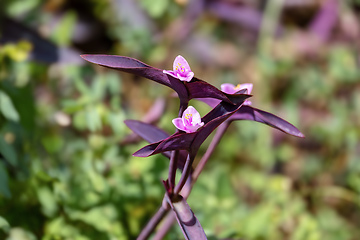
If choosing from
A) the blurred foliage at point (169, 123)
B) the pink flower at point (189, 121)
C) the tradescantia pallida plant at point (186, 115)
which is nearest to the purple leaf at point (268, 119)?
the tradescantia pallida plant at point (186, 115)

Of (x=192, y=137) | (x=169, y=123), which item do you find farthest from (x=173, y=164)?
(x=169, y=123)

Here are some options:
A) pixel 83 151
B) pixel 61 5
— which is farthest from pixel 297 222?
pixel 61 5

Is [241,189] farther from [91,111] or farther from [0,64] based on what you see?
[0,64]

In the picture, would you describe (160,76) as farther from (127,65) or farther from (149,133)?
(149,133)

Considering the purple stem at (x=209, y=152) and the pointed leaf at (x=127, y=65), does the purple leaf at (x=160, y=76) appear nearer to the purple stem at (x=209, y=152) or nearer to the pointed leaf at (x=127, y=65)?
the pointed leaf at (x=127, y=65)

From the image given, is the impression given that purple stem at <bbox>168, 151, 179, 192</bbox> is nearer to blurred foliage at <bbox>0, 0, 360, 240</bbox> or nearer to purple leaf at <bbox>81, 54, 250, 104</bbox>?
purple leaf at <bbox>81, 54, 250, 104</bbox>

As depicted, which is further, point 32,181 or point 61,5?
point 61,5
